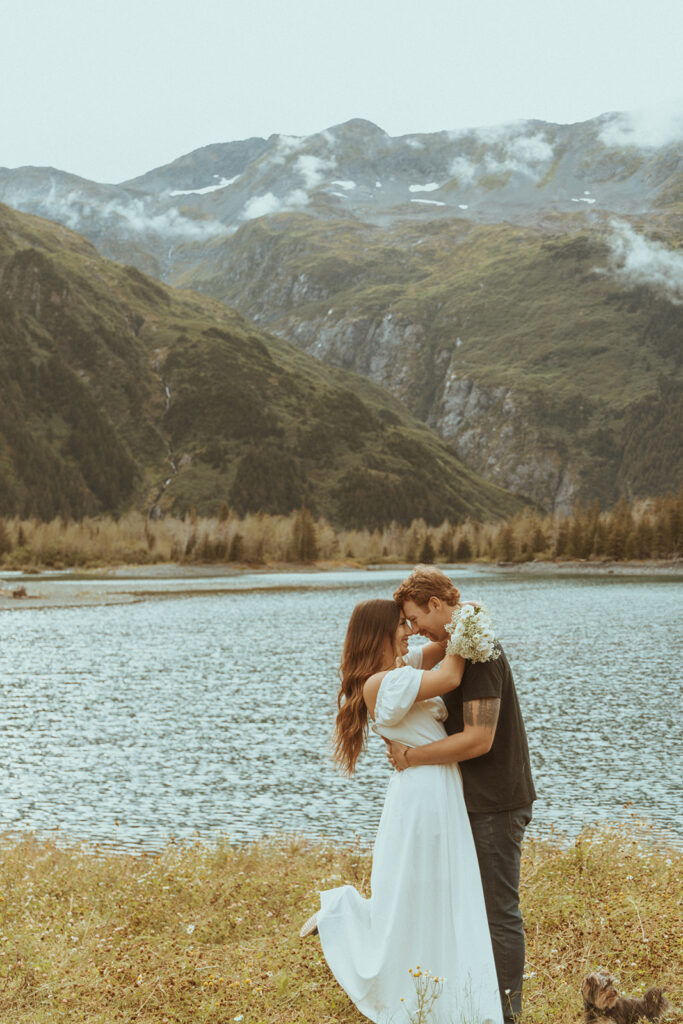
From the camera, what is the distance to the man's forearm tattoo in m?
5.99

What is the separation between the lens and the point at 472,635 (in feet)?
18.9

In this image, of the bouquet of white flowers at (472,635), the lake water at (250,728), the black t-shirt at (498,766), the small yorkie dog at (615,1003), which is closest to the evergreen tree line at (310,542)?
the lake water at (250,728)

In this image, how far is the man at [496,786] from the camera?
6180mm

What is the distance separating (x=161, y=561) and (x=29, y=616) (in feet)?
279

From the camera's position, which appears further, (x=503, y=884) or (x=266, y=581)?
(x=266, y=581)

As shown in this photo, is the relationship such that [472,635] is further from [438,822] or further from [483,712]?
[438,822]

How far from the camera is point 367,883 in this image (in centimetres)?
1079

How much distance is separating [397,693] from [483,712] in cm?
56

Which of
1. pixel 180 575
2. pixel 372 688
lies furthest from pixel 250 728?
pixel 180 575

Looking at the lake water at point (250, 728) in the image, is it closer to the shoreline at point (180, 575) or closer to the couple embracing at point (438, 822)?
the couple embracing at point (438, 822)

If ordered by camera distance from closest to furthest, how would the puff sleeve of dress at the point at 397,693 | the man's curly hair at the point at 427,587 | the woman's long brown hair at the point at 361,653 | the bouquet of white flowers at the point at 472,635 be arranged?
the bouquet of white flowers at the point at 472,635 < the puff sleeve of dress at the point at 397,693 < the man's curly hair at the point at 427,587 < the woman's long brown hair at the point at 361,653

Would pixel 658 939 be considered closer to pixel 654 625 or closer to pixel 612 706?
pixel 612 706

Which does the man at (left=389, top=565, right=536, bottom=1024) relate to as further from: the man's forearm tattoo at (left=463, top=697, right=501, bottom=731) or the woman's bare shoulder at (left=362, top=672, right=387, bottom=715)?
the woman's bare shoulder at (left=362, top=672, right=387, bottom=715)

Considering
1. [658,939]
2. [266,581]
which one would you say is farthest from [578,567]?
[658,939]
